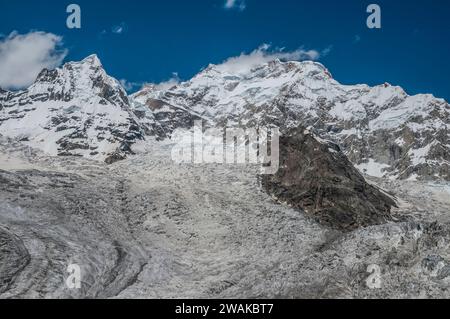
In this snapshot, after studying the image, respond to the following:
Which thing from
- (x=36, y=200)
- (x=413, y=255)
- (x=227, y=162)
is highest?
(x=227, y=162)

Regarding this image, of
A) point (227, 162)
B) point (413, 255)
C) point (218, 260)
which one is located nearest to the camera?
point (413, 255)

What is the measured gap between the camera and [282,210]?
73.7 m

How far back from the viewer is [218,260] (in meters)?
56.9

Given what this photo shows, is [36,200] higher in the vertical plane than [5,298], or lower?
higher

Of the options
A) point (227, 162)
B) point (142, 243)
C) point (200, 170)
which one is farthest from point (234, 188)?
point (142, 243)

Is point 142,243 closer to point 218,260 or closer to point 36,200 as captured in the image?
point 218,260

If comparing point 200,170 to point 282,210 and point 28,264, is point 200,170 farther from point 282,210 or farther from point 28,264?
point 28,264

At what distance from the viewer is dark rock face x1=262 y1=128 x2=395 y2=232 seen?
77.8 metres

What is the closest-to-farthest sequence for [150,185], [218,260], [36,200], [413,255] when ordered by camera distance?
1. [413,255]
2. [218,260]
3. [36,200]
4. [150,185]

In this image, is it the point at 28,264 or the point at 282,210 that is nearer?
the point at 28,264

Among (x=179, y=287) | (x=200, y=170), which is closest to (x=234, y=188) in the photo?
(x=200, y=170)

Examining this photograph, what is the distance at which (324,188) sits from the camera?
8269 cm

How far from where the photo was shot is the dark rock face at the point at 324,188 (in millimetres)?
77812

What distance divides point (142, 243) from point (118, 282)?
38.4 feet
